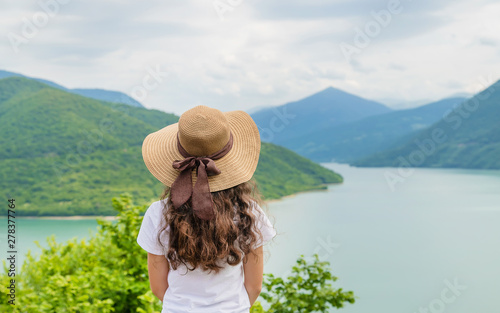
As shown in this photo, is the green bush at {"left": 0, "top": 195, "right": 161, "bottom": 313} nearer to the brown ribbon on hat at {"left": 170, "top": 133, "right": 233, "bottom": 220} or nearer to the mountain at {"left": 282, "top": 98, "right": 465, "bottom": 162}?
the brown ribbon on hat at {"left": 170, "top": 133, "right": 233, "bottom": 220}

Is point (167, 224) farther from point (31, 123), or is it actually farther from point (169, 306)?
point (31, 123)

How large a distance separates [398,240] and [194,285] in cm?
2734

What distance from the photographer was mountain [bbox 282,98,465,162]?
104 meters

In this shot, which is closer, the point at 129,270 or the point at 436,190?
the point at 129,270

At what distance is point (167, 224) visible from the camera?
1193 mm

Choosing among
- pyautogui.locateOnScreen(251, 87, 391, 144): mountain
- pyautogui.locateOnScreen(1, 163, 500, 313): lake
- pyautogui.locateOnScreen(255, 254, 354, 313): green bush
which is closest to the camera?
pyautogui.locateOnScreen(255, 254, 354, 313): green bush

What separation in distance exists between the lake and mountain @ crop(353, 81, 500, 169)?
17755mm

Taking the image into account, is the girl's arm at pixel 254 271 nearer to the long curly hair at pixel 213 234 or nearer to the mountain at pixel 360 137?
the long curly hair at pixel 213 234

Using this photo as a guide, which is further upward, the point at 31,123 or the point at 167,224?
the point at 31,123

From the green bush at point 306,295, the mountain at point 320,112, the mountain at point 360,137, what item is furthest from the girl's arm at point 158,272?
the mountain at point 320,112

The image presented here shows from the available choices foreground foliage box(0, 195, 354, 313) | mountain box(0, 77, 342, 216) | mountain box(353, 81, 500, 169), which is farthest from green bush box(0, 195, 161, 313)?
mountain box(353, 81, 500, 169)

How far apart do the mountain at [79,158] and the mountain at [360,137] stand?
171ft

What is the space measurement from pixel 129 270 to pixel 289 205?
117 ft

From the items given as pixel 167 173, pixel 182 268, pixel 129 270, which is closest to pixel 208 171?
pixel 167 173
